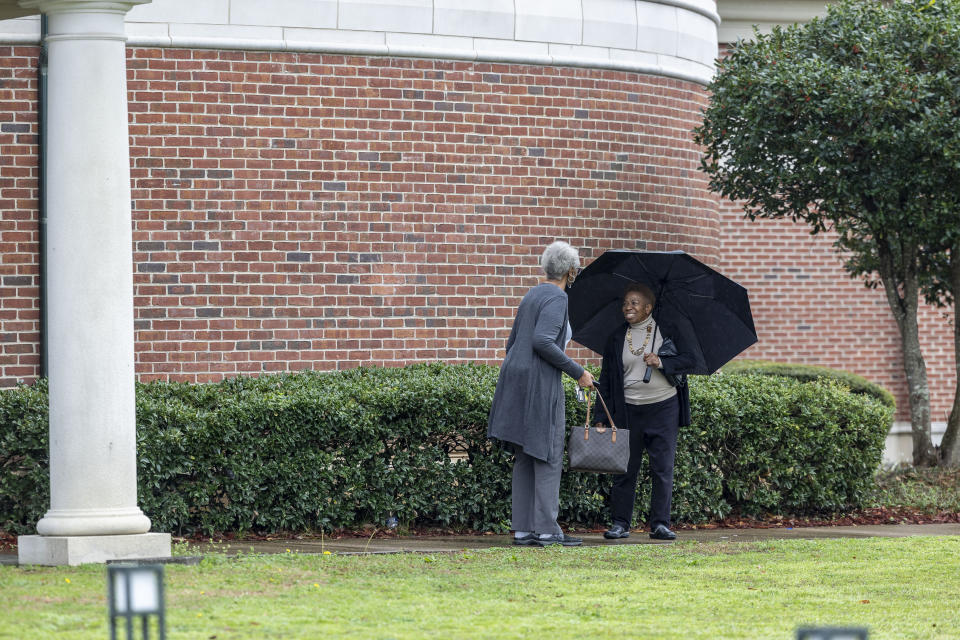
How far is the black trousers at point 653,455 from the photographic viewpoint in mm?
8805

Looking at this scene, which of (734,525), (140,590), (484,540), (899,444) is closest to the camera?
(140,590)

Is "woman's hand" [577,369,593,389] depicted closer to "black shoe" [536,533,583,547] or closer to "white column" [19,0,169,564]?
"black shoe" [536,533,583,547]

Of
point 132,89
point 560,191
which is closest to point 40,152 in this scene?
point 132,89

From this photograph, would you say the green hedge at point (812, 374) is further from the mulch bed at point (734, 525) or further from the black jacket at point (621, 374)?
the black jacket at point (621, 374)

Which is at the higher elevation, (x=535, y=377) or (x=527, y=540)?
(x=535, y=377)

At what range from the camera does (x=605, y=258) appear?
29.5ft

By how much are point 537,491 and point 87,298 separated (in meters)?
2.87

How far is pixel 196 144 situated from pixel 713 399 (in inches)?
184

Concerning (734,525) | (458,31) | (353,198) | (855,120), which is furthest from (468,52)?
(734,525)

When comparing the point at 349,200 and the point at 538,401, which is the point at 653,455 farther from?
the point at 349,200

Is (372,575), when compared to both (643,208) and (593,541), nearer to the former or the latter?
(593,541)

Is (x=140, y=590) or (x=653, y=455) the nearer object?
(x=140, y=590)

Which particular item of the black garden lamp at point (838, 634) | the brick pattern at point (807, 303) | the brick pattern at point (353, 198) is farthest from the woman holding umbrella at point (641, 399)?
the brick pattern at point (807, 303)

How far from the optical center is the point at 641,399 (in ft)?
29.0
